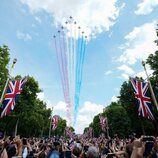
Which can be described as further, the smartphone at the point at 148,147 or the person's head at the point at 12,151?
the person's head at the point at 12,151

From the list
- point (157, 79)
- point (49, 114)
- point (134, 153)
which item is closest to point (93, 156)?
point (134, 153)

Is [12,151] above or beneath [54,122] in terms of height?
beneath

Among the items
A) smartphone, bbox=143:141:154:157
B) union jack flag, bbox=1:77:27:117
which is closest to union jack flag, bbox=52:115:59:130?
union jack flag, bbox=1:77:27:117

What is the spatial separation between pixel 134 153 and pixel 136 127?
65.5 metres

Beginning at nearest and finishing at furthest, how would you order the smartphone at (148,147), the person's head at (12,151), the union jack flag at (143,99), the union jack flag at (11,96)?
the smartphone at (148,147) → the person's head at (12,151) → the union jack flag at (11,96) → the union jack flag at (143,99)

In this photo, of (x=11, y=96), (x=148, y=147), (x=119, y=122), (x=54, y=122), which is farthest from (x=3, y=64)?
(x=119, y=122)

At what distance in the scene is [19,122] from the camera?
2437 inches

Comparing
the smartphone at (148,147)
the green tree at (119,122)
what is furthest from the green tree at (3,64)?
the green tree at (119,122)

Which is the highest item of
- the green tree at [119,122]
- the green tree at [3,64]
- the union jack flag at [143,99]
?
the green tree at [119,122]

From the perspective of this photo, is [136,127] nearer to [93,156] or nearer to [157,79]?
[157,79]

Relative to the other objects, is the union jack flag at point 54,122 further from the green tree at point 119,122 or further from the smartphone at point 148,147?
the smartphone at point 148,147

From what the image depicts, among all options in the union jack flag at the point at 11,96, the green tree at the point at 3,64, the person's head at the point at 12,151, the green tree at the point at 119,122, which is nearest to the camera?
the person's head at the point at 12,151

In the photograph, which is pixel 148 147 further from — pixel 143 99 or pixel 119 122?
pixel 119 122

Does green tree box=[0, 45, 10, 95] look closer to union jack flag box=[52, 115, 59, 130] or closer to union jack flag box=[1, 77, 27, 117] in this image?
union jack flag box=[52, 115, 59, 130]
